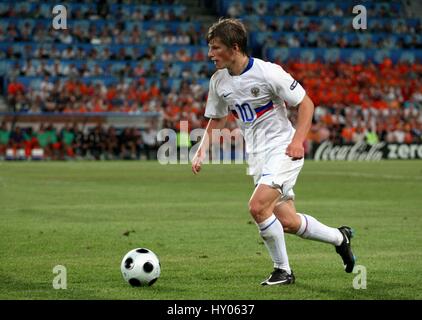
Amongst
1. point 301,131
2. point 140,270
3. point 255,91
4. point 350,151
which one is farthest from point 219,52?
point 350,151

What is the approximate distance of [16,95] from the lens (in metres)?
38.8

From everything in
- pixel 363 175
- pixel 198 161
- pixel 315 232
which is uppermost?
pixel 198 161

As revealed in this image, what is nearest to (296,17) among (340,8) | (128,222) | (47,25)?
(340,8)

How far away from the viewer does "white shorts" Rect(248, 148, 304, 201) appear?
800 centimetres

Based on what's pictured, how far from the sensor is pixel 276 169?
8016mm

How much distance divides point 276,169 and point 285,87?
0.70 m

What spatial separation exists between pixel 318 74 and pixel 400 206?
2760 cm

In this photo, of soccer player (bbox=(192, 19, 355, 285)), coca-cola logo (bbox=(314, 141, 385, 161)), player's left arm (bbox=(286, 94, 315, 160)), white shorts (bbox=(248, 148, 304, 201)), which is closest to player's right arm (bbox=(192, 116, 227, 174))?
soccer player (bbox=(192, 19, 355, 285))

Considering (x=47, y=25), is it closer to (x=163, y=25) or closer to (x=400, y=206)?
(x=163, y=25)

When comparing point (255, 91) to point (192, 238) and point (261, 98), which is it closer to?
point (261, 98)

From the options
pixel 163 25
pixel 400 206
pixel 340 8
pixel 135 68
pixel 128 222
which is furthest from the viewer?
pixel 340 8

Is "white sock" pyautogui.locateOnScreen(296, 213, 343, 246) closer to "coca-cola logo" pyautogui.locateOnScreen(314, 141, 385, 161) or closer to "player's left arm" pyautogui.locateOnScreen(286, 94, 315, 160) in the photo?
"player's left arm" pyautogui.locateOnScreen(286, 94, 315, 160)

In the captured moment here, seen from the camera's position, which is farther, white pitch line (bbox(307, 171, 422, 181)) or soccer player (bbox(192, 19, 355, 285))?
white pitch line (bbox(307, 171, 422, 181))

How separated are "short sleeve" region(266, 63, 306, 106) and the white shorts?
18.1 inches
